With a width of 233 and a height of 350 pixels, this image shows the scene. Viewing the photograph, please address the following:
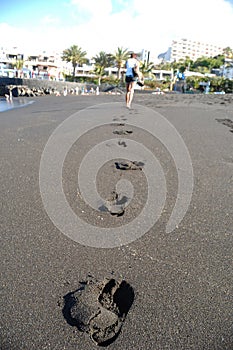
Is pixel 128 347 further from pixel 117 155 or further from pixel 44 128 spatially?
pixel 44 128

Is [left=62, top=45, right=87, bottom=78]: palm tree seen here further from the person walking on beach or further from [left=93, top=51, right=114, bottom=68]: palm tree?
the person walking on beach

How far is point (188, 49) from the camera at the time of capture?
183875 millimetres

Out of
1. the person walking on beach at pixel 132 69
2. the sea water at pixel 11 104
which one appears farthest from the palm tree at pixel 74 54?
the person walking on beach at pixel 132 69

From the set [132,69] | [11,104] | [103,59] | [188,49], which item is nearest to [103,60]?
[103,59]

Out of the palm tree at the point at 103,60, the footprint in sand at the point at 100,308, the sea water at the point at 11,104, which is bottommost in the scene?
the footprint in sand at the point at 100,308

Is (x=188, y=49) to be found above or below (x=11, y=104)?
above

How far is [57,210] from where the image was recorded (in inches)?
90.2

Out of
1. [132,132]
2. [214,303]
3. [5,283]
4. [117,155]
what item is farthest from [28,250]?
[132,132]

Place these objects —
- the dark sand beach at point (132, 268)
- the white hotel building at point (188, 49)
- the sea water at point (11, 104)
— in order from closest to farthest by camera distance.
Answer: the dark sand beach at point (132, 268)
the sea water at point (11, 104)
the white hotel building at point (188, 49)

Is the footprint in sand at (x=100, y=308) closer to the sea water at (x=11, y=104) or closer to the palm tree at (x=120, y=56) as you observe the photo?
the sea water at (x=11, y=104)

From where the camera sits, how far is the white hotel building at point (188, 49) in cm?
17750

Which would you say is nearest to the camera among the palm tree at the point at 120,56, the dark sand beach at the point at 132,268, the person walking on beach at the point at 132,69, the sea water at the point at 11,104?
the dark sand beach at the point at 132,268

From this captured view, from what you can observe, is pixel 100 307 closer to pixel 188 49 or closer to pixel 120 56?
pixel 120 56

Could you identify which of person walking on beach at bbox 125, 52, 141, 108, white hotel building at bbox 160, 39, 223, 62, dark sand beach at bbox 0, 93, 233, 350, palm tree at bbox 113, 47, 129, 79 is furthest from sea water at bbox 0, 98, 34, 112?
white hotel building at bbox 160, 39, 223, 62
